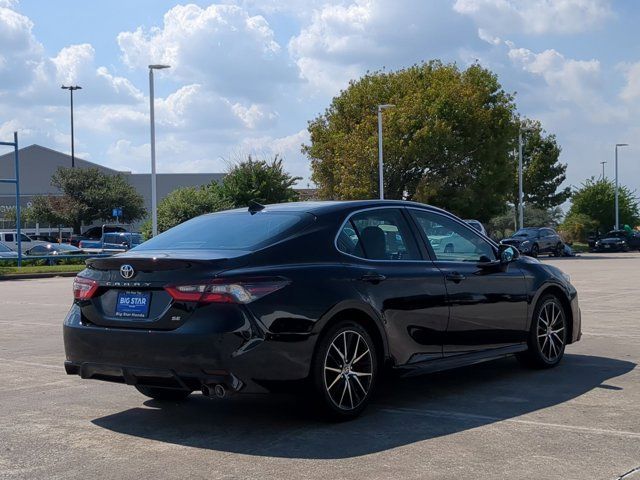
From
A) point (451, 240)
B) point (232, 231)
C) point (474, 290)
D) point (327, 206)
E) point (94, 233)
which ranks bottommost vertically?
point (474, 290)

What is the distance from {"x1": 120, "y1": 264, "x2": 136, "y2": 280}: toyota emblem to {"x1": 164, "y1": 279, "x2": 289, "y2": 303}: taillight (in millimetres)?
409

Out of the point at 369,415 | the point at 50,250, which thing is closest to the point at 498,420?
the point at 369,415

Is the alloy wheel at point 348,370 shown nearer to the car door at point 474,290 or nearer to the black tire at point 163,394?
the car door at point 474,290

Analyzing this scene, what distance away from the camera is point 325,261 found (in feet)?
21.5

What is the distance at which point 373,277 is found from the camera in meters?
6.75

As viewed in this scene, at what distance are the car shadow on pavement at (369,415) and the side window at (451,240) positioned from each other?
1136 mm

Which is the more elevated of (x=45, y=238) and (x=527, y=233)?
(x=527, y=233)

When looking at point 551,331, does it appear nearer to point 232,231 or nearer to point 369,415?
point 369,415

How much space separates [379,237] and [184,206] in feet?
125

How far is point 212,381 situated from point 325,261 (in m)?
1.26

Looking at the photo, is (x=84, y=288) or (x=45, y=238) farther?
(x=45, y=238)

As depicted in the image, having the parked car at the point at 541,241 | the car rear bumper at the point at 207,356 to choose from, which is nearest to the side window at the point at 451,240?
the car rear bumper at the point at 207,356

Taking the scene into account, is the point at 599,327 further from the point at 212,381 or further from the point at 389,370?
the point at 212,381

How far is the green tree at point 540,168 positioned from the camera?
228ft
